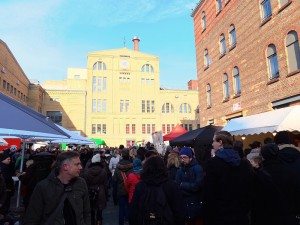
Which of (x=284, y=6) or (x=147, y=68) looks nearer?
(x=284, y=6)

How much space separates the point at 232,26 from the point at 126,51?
35.9m

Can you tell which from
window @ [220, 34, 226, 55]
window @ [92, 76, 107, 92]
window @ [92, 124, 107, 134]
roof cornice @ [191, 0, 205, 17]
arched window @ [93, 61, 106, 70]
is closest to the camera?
window @ [220, 34, 226, 55]

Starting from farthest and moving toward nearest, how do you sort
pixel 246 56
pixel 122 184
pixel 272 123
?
pixel 246 56, pixel 272 123, pixel 122 184

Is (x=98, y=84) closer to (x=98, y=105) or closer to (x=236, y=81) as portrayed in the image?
(x=98, y=105)

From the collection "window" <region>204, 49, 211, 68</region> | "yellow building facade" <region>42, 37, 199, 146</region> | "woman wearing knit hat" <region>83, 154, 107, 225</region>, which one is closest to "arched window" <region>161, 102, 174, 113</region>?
"yellow building facade" <region>42, 37, 199, 146</region>

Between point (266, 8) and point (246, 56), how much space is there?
9.03 feet

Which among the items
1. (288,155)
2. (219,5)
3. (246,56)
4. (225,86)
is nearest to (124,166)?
(288,155)

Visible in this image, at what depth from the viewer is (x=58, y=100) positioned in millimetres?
50719

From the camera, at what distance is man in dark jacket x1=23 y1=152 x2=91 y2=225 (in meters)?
3.26

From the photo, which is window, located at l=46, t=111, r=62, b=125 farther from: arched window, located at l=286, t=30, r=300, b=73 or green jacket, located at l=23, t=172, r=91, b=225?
green jacket, located at l=23, t=172, r=91, b=225

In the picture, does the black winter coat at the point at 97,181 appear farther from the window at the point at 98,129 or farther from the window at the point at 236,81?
the window at the point at 98,129

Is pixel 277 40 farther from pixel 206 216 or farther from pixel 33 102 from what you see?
pixel 33 102

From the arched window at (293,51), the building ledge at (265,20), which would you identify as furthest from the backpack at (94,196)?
the building ledge at (265,20)

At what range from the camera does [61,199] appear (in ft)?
10.8
